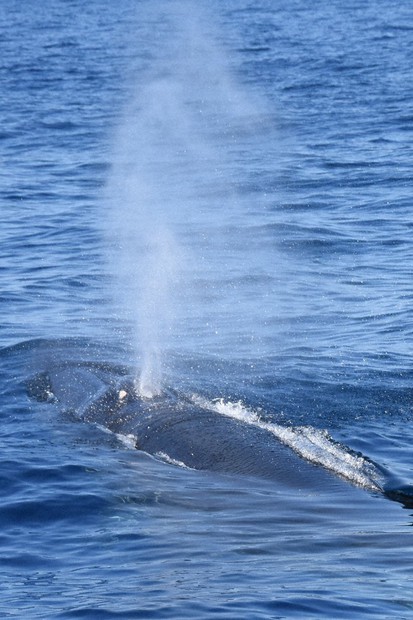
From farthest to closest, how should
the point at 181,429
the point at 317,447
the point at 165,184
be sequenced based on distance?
the point at 165,184 < the point at 181,429 < the point at 317,447

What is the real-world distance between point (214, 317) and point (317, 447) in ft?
24.5

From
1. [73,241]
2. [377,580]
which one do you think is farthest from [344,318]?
[377,580]

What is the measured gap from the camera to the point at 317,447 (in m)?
13.0

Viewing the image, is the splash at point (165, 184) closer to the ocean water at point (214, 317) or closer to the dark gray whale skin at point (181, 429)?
the ocean water at point (214, 317)

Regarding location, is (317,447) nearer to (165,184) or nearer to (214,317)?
(214,317)

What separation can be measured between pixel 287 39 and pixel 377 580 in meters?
43.8

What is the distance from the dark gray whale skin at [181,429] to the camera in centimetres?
1197

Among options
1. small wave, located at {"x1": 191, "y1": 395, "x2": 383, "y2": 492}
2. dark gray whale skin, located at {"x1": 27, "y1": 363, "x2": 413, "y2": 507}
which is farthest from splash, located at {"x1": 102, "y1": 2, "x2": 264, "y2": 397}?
small wave, located at {"x1": 191, "y1": 395, "x2": 383, "y2": 492}

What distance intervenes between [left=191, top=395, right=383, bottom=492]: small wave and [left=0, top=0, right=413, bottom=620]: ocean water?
0.05m

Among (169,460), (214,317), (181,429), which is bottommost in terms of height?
(169,460)

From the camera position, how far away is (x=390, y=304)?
20109 millimetres

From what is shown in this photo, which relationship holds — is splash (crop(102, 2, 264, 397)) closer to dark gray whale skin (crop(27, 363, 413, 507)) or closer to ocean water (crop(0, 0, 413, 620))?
ocean water (crop(0, 0, 413, 620))

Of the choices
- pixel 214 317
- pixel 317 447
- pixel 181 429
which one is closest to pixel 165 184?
Result: pixel 214 317

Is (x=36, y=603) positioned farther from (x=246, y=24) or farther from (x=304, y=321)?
(x=246, y=24)
